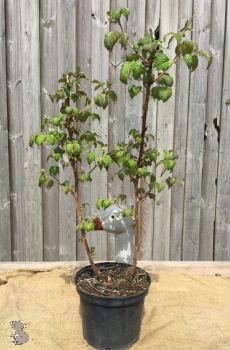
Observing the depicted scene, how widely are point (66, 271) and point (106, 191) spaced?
1.82 feet

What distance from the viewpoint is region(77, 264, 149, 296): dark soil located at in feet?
5.97

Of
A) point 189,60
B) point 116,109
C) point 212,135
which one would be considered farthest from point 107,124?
point 189,60

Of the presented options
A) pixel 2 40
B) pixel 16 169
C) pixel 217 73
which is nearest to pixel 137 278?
pixel 16 169

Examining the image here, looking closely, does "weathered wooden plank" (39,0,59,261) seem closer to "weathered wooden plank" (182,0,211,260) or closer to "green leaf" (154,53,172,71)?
"weathered wooden plank" (182,0,211,260)

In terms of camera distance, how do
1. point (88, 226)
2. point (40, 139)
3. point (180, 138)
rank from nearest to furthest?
point (40, 139) < point (88, 226) < point (180, 138)

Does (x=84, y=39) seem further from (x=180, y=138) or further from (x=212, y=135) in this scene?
(x=212, y=135)

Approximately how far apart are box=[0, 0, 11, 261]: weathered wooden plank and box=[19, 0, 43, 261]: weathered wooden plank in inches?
4.4

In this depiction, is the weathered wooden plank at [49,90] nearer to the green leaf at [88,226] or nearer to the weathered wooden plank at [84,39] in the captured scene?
the weathered wooden plank at [84,39]

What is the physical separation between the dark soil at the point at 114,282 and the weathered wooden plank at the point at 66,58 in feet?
2.26

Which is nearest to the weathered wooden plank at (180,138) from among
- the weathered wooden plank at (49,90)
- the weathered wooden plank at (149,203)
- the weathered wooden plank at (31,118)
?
the weathered wooden plank at (149,203)

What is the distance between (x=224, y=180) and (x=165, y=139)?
1.57 feet

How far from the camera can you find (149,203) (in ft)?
8.80

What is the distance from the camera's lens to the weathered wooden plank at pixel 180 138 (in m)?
2.55

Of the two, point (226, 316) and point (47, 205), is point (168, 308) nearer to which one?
point (226, 316)
